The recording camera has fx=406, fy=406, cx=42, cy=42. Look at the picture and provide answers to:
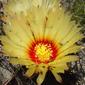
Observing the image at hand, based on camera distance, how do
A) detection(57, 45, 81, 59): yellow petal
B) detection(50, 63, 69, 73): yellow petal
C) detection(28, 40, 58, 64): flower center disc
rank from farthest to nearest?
detection(28, 40, 58, 64): flower center disc, detection(57, 45, 81, 59): yellow petal, detection(50, 63, 69, 73): yellow petal

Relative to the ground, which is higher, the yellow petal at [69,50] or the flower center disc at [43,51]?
the flower center disc at [43,51]

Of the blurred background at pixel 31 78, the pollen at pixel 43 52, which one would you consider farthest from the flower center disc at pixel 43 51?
the blurred background at pixel 31 78

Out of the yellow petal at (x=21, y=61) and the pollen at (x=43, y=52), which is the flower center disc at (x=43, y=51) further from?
the yellow petal at (x=21, y=61)

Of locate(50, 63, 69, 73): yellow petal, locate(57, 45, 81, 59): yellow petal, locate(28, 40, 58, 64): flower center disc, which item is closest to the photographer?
locate(50, 63, 69, 73): yellow petal

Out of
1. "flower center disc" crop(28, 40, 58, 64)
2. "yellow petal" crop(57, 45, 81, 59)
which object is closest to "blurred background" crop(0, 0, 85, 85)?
"flower center disc" crop(28, 40, 58, 64)

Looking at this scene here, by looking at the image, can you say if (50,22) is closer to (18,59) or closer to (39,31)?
(39,31)

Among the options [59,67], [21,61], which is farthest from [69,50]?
[21,61]

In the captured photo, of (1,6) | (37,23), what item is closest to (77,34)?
(37,23)

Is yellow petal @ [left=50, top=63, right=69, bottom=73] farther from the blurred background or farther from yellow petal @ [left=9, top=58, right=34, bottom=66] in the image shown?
the blurred background
